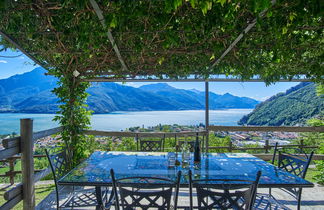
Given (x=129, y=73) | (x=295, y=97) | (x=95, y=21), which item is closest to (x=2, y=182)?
(x=129, y=73)

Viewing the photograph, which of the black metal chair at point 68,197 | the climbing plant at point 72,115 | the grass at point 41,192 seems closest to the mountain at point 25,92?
the climbing plant at point 72,115

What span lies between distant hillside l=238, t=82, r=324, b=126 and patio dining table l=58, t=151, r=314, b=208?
8.03 feet

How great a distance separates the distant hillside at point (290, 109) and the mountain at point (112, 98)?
1.59 feet

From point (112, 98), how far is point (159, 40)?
369 centimetres

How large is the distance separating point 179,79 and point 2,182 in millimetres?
4107

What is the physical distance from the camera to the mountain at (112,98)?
5496 mm

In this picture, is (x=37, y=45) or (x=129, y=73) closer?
(x=37, y=45)

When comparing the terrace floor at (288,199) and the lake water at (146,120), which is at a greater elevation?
the lake water at (146,120)

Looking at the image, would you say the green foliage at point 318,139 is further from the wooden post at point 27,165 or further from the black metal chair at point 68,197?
the wooden post at point 27,165

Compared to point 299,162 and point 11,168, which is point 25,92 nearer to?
point 11,168

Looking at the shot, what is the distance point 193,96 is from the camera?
6227 millimetres

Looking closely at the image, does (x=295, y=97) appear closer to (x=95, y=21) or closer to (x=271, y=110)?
(x=271, y=110)

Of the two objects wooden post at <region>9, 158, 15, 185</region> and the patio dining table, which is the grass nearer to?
wooden post at <region>9, 158, 15, 185</region>

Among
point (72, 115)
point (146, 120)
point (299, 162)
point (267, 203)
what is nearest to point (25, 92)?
point (72, 115)
